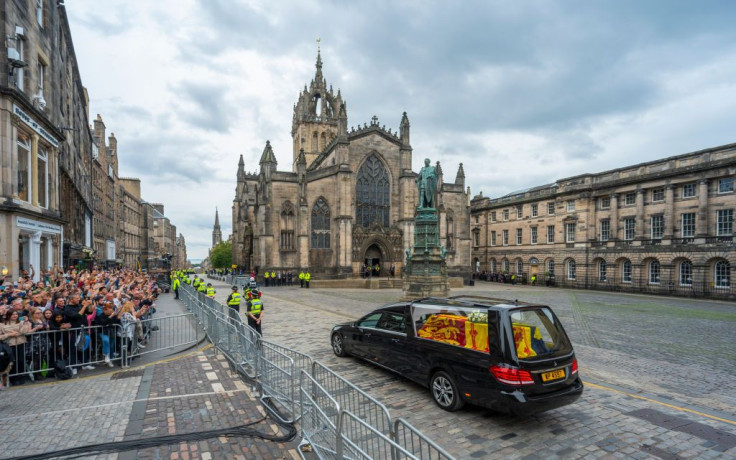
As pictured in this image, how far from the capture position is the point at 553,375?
5402 mm

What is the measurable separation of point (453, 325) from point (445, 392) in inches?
43.2

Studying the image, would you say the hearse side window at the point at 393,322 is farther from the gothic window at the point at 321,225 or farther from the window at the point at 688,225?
the window at the point at 688,225

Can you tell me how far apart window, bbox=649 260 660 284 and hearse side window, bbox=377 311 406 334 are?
105ft

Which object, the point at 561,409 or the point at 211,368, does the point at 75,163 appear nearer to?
the point at 211,368

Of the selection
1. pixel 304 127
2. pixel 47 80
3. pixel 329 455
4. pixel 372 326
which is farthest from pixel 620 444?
pixel 304 127

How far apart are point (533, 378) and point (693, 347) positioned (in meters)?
9.04

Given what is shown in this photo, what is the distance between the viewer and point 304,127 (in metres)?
59.2

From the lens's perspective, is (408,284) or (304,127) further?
(304,127)

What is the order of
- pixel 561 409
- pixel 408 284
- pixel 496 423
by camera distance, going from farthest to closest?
pixel 408 284 → pixel 561 409 → pixel 496 423

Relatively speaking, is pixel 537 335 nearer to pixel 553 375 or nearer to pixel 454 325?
pixel 553 375

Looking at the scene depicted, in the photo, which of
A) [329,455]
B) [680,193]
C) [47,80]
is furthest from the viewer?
[680,193]

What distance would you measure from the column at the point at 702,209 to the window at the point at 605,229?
265 inches

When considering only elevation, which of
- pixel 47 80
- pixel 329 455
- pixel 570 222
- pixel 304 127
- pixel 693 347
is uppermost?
pixel 304 127

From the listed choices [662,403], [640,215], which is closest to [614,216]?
[640,215]
